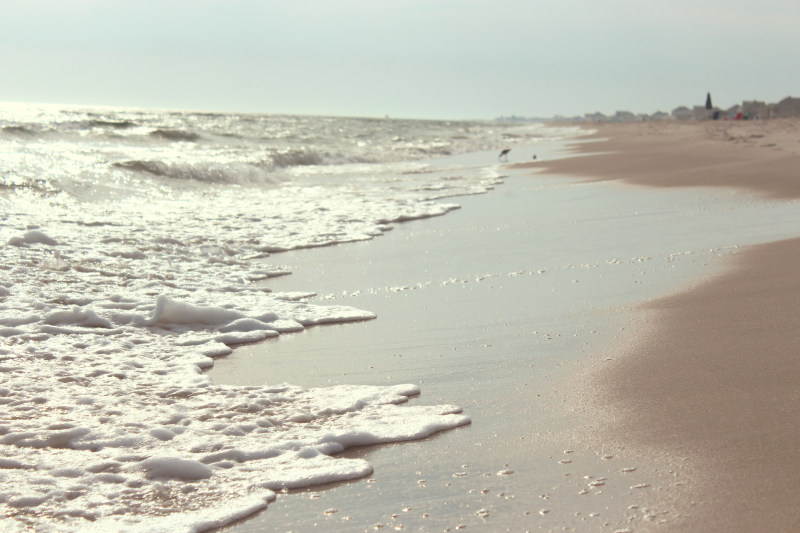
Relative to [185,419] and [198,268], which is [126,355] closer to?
[185,419]

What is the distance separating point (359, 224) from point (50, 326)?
206 inches

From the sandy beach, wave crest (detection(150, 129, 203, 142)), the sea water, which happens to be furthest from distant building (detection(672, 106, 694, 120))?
the sandy beach

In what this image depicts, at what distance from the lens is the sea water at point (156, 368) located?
2715 millimetres

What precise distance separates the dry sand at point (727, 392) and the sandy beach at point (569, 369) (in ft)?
0.03

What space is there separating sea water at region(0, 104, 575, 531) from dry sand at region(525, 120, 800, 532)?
2.74ft

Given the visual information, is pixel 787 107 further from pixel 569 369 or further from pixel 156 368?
pixel 156 368

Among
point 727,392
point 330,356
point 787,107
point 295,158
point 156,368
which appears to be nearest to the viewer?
point 727,392

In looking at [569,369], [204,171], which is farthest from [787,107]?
[569,369]

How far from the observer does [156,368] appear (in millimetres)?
4133

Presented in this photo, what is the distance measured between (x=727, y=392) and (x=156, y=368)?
2.85 metres

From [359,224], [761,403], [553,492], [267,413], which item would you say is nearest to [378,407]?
[267,413]

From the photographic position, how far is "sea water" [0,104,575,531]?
8.91 ft

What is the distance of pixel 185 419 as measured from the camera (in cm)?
334

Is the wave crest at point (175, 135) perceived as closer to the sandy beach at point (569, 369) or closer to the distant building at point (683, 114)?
the sandy beach at point (569, 369)
